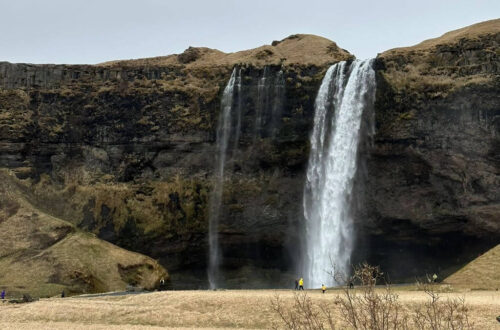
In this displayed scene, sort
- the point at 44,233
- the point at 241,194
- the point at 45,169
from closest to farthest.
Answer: the point at 44,233, the point at 241,194, the point at 45,169

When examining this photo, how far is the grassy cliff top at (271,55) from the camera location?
64.3 meters

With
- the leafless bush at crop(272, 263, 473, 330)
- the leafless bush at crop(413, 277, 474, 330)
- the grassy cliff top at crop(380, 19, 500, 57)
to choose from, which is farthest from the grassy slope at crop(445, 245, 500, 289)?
the grassy cliff top at crop(380, 19, 500, 57)

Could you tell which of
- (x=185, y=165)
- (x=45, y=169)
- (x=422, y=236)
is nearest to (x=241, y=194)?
(x=185, y=165)

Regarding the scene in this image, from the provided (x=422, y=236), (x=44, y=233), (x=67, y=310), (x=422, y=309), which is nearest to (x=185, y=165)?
(x=44, y=233)

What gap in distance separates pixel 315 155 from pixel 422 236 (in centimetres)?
1360

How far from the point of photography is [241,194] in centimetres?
6091

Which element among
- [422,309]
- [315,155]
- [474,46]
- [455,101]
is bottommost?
[422,309]

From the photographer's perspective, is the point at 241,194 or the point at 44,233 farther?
the point at 241,194

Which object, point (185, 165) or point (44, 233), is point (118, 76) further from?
point (44, 233)

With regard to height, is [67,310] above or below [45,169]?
below

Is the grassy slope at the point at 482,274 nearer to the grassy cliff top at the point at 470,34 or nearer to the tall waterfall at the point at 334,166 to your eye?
the tall waterfall at the point at 334,166

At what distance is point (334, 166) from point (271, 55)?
18.8m

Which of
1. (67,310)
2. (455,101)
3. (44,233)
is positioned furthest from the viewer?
(44,233)

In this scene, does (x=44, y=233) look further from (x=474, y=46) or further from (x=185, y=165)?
A: (x=474, y=46)
